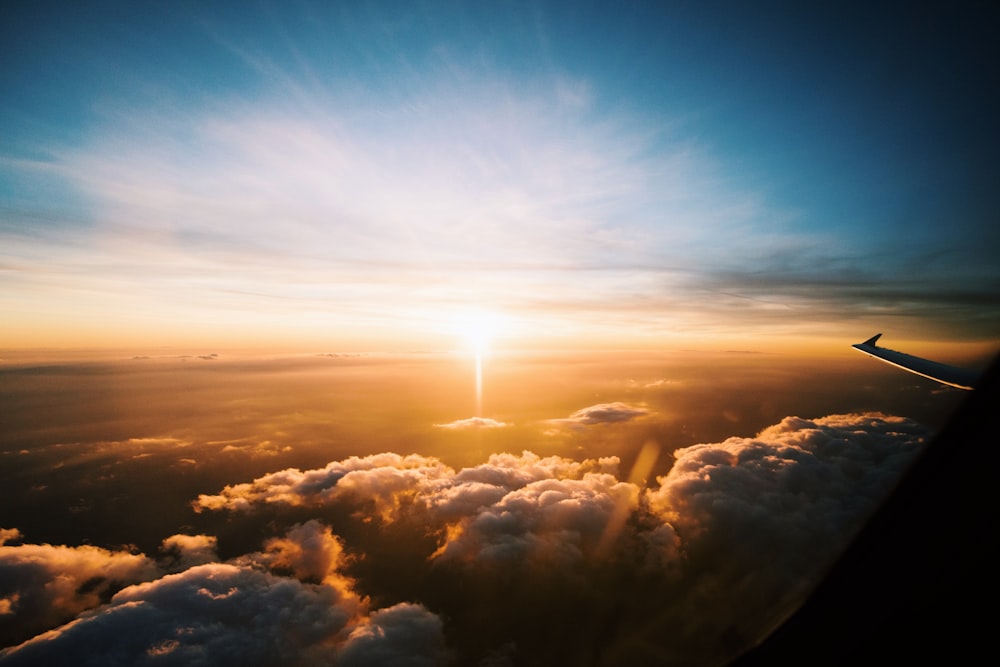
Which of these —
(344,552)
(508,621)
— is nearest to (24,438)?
(344,552)

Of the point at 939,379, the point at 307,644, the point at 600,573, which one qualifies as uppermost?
the point at 939,379

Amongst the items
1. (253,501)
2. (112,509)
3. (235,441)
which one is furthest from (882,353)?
(235,441)

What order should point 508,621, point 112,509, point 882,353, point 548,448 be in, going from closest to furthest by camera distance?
point 882,353 → point 508,621 → point 112,509 → point 548,448

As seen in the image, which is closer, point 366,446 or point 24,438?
point 366,446

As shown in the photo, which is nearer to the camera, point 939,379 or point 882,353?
point 939,379

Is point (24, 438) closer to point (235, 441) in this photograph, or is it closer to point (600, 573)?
point (235, 441)

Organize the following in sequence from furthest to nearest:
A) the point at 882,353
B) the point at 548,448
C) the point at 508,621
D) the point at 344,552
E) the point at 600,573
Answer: the point at 548,448
the point at 344,552
the point at 600,573
the point at 508,621
the point at 882,353

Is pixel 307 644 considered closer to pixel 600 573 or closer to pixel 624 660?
pixel 624 660

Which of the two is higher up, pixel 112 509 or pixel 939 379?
pixel 939 379

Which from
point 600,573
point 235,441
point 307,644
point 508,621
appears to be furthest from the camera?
point 235,441
